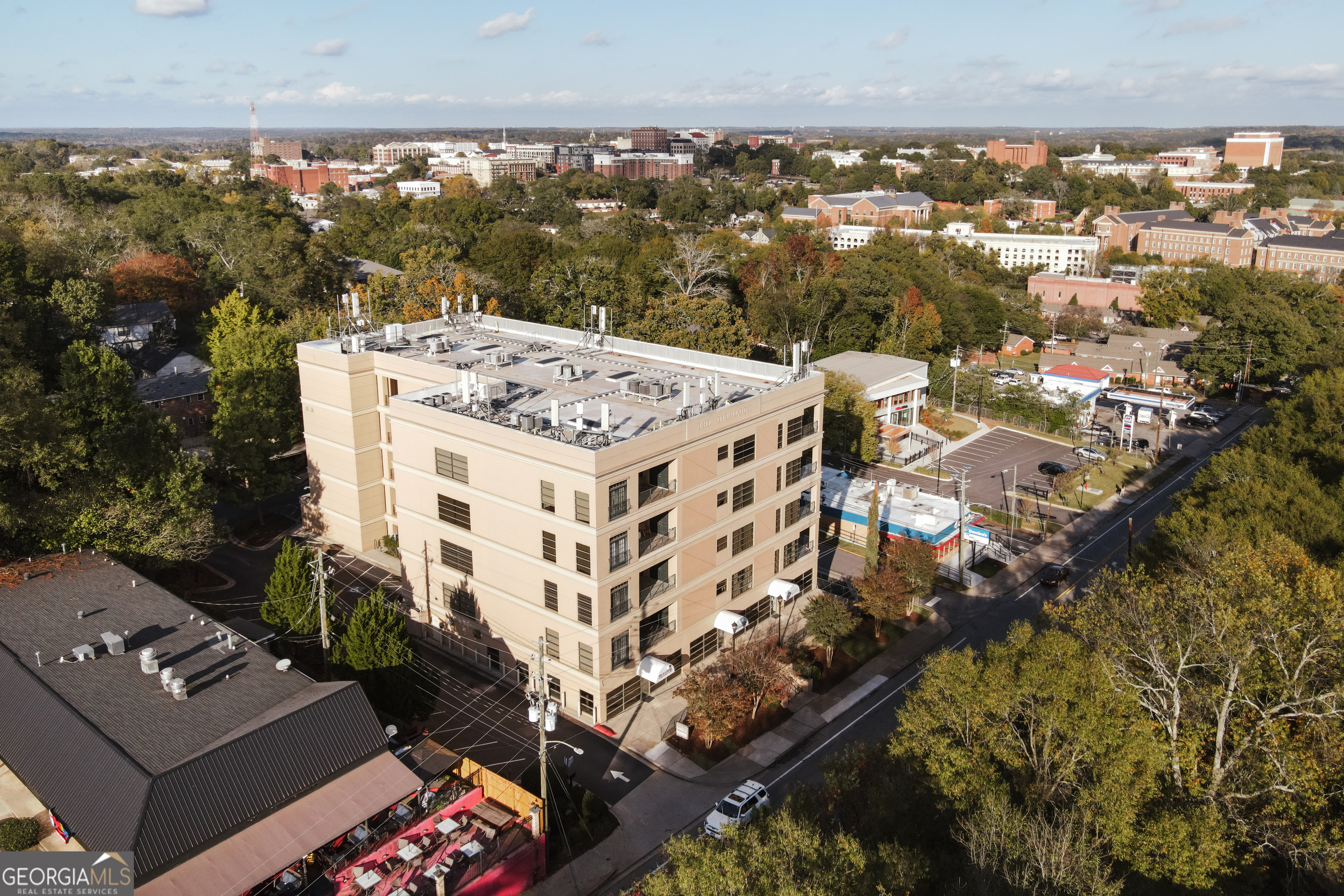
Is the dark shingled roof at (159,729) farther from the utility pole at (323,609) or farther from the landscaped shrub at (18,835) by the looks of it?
the utility pole at (323,609)

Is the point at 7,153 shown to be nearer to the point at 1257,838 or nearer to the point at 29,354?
the point at 29,354

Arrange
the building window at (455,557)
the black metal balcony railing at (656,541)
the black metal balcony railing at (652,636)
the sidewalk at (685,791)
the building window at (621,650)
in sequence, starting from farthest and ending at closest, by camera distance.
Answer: the building window at (455,557), the black metal balcony railing at (652,636), the black metal balcony railing at (656,541), the building window at (621,650), the sidewalk at (685,791)

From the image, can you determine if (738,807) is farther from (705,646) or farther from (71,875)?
(71,875)

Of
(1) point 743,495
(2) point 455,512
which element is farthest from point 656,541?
(2) point 455,512

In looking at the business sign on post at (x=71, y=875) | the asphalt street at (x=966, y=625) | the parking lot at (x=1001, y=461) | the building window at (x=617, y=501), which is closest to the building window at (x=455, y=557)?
the building window at (x=617, y=501)

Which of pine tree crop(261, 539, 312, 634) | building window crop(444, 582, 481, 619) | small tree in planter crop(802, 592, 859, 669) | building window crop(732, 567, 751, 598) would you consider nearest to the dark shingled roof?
pine tree crop(261, 539, 312, 634)

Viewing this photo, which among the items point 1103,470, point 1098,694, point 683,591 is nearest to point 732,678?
point 683,591
